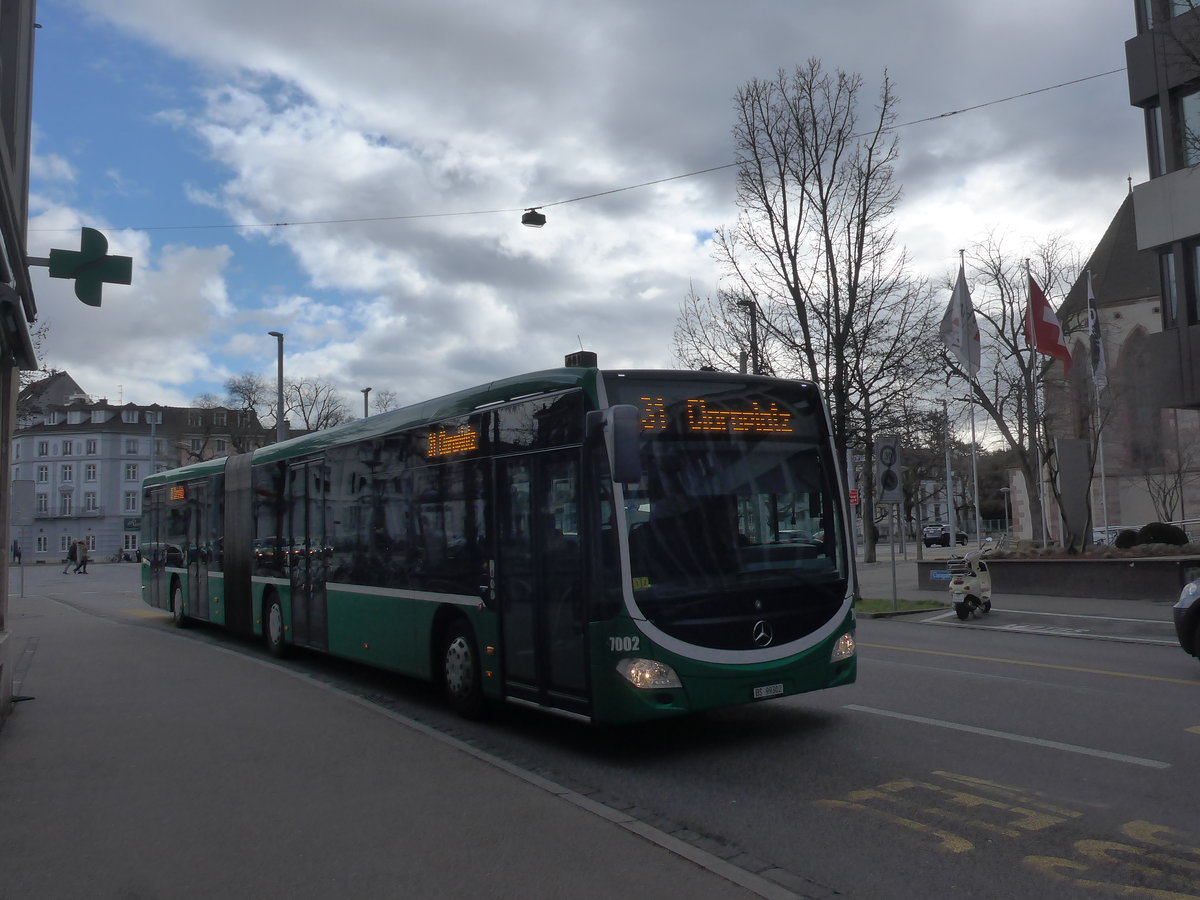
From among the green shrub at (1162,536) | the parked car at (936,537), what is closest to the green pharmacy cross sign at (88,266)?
the green shrub at (1162,536)

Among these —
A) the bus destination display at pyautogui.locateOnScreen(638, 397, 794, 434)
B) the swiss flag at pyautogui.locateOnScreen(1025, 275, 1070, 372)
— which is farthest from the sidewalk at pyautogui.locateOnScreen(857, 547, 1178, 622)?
the bus destination display at pyautogui.locateOnScreen(638, 397, 794, 434)

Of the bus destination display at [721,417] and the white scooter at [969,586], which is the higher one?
the bus destination display at [721,417]

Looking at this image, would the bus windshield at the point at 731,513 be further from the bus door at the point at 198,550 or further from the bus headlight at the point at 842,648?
the bus door at the point at 198,550

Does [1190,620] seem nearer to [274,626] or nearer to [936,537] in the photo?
[274,626]

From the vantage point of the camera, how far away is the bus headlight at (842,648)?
27.8 feet

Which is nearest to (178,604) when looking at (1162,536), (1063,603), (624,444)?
(624,444)

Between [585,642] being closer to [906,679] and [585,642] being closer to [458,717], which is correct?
[458,717]

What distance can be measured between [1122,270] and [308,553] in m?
59.7

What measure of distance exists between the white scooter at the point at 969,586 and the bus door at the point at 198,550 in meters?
12.5

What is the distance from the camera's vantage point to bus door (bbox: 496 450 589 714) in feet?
26.1

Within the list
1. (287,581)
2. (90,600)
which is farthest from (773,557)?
(90,600)

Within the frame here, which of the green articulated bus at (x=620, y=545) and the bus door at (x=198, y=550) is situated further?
the bus door at (x=198, y=550)

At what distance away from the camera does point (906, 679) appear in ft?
37.1

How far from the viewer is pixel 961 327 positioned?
1021 inches
